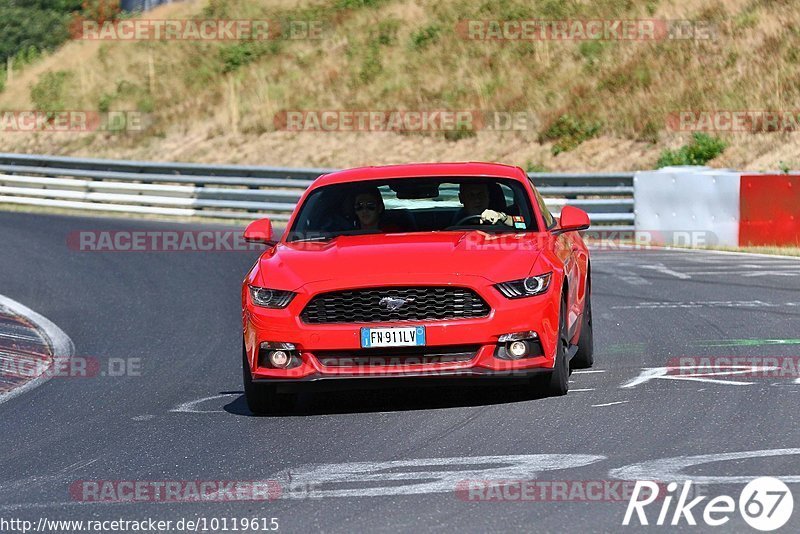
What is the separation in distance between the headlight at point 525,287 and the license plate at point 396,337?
56 centimetres

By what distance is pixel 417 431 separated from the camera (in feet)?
27.7

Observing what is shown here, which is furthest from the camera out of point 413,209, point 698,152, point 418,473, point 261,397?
point 698,152

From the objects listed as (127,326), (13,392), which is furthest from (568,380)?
(127,326)

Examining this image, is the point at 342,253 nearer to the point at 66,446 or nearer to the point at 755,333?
the point at 66,446

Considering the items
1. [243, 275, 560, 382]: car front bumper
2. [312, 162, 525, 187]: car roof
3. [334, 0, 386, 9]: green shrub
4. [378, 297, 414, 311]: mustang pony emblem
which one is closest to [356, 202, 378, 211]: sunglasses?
[312, 162, 525, 187]: car roof

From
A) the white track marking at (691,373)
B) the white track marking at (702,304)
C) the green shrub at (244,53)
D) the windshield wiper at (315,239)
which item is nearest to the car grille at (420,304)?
the windshield wiper at (315,239)

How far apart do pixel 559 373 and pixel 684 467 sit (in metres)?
2.22

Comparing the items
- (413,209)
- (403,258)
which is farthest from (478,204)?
(403,258)

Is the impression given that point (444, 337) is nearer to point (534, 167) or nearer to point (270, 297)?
point (270, 297)

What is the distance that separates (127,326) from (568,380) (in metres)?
6.19

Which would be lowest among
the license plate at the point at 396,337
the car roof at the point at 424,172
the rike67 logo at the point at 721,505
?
the rike67 logo at the point at 721,505

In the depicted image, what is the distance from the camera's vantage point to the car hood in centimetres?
899

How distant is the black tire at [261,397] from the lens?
9302 millimetres

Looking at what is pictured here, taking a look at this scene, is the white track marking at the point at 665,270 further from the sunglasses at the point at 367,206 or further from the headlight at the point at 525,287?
the headlight at the point at 525,287
